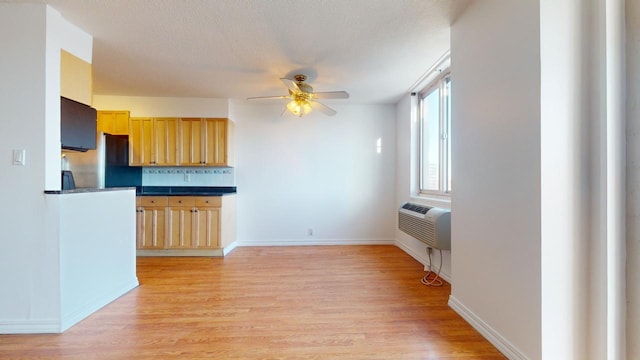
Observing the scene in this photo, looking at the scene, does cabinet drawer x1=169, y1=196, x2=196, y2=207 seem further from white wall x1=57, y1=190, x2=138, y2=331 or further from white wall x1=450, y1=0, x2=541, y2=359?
white wall x1=450, y1=0, x2=541, y2=359

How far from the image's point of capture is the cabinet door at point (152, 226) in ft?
12.8

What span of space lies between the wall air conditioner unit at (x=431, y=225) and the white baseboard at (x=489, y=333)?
59cm

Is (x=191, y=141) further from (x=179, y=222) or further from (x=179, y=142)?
(x=179, y=222)

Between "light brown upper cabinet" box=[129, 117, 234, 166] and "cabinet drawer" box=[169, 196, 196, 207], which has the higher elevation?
"light brown upper cabinet" box=[129, 117, 234, 166]

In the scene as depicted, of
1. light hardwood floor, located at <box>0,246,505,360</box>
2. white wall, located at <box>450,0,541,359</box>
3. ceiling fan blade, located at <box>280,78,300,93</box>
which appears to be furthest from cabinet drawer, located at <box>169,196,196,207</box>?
white wall, located at <box>450,0,541,359</box>

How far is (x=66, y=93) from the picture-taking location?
2.21 metres

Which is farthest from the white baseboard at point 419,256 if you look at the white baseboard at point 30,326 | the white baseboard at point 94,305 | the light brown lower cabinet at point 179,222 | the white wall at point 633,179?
the white baseboard at point 30,326

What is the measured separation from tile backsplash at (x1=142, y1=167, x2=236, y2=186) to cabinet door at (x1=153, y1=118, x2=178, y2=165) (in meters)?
0.32

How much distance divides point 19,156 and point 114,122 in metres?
2.40

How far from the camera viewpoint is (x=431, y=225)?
114 inches

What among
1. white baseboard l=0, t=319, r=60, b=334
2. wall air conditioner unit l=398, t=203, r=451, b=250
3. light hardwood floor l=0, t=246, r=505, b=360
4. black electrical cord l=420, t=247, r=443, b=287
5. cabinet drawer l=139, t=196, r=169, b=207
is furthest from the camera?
cabinet drawer l=139, t=196, r=169, b=207

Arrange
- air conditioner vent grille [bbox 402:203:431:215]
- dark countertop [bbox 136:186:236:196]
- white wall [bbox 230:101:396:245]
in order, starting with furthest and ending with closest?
white wall [bbox 230:101:396:245], dark countertop [bbox 136:186:236:196], air conditioner vent grille [bbox 402:203:431:215]

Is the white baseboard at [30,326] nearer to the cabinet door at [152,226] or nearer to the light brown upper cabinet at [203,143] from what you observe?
the cabinet door at [152,226]

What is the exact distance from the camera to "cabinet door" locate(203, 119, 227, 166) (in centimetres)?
420
